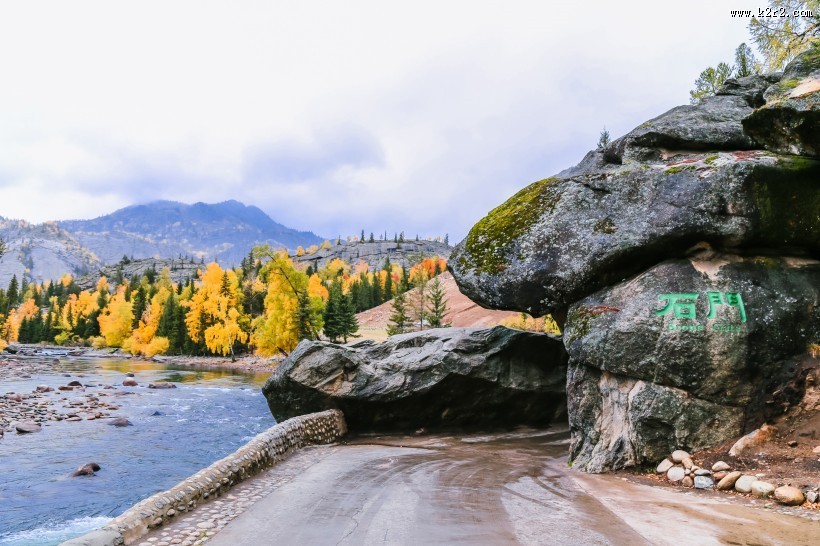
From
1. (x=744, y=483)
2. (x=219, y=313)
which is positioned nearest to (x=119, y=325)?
(x=219, y=313)

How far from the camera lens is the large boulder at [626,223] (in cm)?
1276

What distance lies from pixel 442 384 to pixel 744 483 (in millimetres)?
11412

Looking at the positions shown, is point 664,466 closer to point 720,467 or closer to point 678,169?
point 720,467

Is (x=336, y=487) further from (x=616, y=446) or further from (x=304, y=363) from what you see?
(x=304, y=363)

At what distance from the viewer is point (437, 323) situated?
7094 cm

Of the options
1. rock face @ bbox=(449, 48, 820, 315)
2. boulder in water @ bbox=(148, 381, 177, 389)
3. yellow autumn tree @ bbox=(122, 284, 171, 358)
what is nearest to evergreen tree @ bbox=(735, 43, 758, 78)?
rock face @ bbox=(449, 48, 820, 315)

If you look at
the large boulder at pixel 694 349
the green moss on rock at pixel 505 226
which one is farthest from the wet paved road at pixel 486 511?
the green moss on rock at pixel 505 226

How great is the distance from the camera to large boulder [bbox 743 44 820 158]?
10594 mm

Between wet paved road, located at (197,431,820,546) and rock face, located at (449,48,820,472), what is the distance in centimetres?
207

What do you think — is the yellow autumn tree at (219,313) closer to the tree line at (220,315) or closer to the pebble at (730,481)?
the tree line at (220,315)

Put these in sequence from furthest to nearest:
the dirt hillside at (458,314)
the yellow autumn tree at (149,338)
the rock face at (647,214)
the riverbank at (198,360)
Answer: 1. the dirt hillside at (458,314)
2. the yellow autumn tree at (149,338)
3. the riverbank at (198,360)
4. the rock face at (647,214)

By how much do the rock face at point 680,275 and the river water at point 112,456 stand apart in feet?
39.7

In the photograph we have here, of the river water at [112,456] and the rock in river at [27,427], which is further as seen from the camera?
the rock in river at [27,427]

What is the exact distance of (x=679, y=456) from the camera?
38.6 feet
